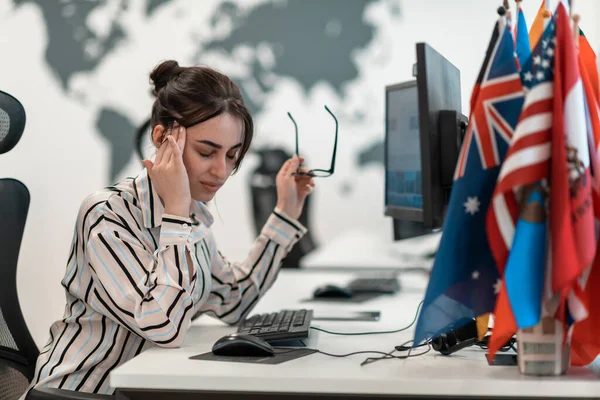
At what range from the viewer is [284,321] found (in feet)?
4.85

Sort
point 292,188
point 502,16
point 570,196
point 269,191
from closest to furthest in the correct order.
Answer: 1. point 570,196
2. point 502,16
3. point 292,188
4. point 269,191

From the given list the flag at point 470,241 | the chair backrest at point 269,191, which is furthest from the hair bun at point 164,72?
the chair backrest at point 269,191

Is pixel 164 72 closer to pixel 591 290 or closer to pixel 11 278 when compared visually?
pixel 11 278

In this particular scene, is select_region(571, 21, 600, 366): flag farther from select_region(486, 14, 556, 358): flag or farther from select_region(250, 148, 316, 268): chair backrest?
select_region(250, 148, 316, 268): chair backrest

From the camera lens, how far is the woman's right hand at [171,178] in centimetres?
136

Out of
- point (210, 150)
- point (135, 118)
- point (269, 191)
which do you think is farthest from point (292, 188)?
point (135, 118)

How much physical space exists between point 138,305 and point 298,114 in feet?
9.27

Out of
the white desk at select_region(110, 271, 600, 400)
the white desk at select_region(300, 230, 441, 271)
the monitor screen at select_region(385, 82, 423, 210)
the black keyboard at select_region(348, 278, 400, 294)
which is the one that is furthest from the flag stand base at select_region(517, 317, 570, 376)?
the white desk at select_region(300, 230, 441, 271)

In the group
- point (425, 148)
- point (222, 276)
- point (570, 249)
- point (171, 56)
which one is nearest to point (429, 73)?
point (425, 148)

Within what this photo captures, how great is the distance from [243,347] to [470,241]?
419mm

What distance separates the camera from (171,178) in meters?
1.38

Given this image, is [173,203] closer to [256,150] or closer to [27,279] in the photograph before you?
[256,150]

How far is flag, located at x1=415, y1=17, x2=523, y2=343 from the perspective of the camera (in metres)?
1.06

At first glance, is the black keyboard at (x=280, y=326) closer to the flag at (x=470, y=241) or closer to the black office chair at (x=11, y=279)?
the flag at (x=470, y=241)
